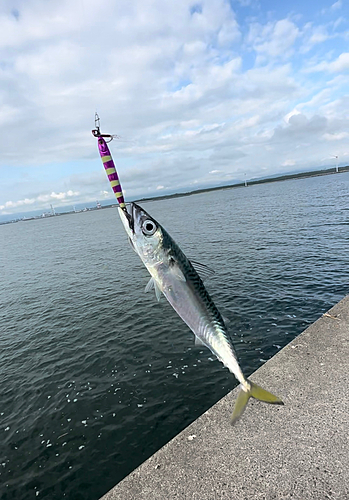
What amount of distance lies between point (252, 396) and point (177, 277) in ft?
6.17

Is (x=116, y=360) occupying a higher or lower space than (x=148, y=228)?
lower

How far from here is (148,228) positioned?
293 cm

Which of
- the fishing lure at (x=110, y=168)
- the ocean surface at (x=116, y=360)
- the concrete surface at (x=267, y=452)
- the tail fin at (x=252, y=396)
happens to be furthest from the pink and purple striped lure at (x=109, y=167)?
the ocean surface at (x=116, y=360)

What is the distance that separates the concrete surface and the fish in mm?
1900

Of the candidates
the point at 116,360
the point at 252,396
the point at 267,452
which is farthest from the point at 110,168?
the point at 116,360

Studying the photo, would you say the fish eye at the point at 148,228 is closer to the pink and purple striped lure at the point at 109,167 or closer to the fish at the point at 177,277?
the fish at the point at 177,277

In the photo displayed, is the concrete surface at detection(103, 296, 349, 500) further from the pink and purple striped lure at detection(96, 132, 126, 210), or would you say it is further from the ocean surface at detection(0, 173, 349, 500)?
the pink and purple striped lure at detection(96, 132, 126, 210)

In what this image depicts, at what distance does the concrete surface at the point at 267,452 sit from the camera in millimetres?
4004

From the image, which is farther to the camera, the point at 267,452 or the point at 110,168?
the point at 267,452

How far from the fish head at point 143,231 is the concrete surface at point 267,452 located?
137 inches

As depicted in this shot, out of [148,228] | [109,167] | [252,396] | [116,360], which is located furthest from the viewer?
[116,360]

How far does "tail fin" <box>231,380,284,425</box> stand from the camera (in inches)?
143

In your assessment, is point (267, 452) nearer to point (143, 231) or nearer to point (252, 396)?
point (252, 396)

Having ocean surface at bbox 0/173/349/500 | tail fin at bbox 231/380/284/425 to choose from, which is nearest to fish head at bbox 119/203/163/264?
tail fin at bbox 231/380/284/425
